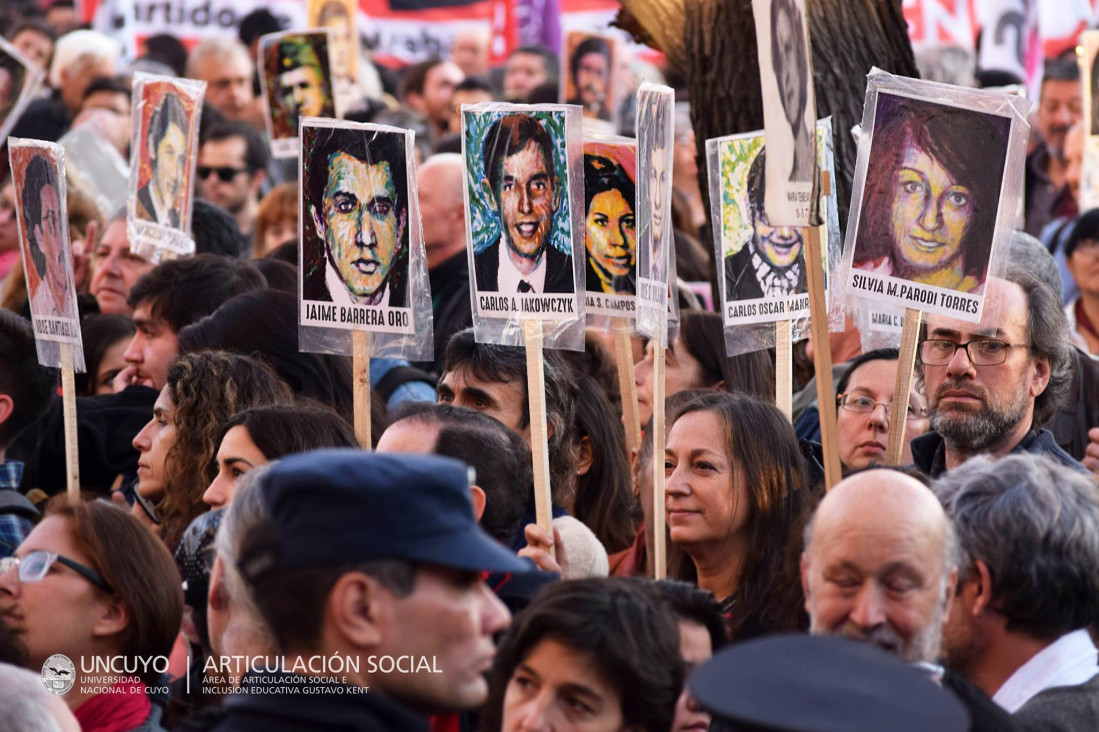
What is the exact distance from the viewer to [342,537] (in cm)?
230

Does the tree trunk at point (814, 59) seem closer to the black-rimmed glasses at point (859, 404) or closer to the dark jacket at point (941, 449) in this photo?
the black-rimmed glasses at point (859, 404)

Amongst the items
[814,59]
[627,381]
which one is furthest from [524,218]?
[814,59]

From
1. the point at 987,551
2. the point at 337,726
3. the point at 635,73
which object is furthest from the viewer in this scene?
the point at 635,73

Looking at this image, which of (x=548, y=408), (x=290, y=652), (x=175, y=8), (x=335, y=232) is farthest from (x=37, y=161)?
(x=175, y=8)

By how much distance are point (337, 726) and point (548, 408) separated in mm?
2665

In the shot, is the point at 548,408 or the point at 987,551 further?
the point at 548,408

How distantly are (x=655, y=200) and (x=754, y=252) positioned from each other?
2.14 feet

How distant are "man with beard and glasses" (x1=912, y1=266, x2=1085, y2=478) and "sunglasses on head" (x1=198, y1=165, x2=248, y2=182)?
16.8ft

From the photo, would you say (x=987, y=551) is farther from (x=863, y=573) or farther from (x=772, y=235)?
(x=772, y=235)

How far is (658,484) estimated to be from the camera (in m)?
4.21

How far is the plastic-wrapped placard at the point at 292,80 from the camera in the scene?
822 cm

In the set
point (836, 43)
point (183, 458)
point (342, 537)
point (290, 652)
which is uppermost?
point (836, 43)

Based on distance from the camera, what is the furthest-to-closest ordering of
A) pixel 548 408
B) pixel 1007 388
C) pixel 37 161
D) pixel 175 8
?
pixel 175 8, pixel 37 161, pixel 548 408, pixel 1007 388

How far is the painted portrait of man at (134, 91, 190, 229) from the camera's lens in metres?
6.54
